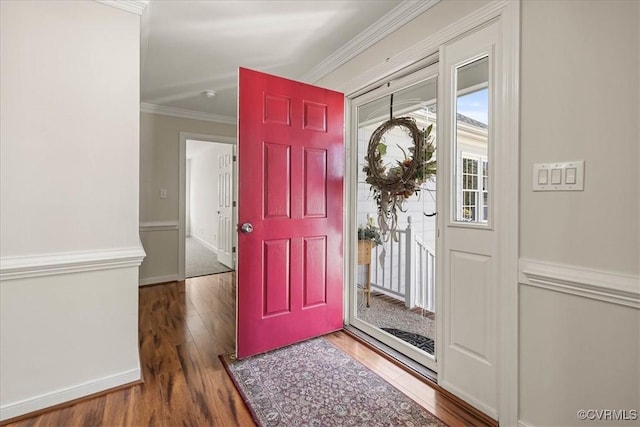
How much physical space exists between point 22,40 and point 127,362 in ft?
6.02

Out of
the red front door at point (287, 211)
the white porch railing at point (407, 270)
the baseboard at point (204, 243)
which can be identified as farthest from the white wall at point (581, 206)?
the baseboard at point (204, 243)

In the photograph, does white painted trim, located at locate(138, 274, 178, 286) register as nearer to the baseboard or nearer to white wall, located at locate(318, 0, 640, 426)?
the baseboard

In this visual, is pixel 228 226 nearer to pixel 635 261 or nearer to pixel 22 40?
pixel 22 40

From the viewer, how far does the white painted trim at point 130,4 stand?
66.3 inches

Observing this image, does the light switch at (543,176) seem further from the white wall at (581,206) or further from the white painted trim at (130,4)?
the white painted trim at (130,4)

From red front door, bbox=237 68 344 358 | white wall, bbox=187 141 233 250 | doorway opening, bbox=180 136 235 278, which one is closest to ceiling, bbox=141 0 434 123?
red front door, bbox=237 68 344 358

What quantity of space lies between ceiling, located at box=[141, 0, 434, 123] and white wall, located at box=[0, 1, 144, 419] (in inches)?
18.2

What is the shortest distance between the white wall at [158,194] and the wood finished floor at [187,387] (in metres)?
1.25

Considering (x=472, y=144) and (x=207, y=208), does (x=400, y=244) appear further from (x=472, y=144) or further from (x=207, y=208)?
(x=207, y=208)

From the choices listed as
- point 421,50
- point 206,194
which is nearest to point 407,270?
point 421,50

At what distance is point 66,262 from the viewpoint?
5.18 ft

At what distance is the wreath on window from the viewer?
76.7 inches

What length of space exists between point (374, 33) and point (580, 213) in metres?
1.71

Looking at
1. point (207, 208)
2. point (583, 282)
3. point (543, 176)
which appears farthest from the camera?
point (207, 208)
